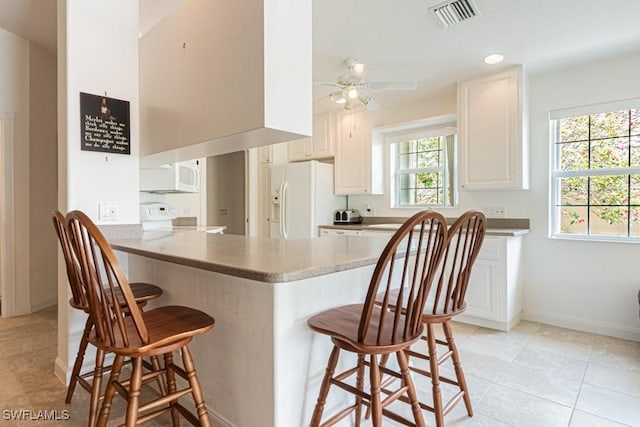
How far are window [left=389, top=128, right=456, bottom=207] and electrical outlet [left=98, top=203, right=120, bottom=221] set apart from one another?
3.31 metres

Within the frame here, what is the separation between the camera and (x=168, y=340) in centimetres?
129

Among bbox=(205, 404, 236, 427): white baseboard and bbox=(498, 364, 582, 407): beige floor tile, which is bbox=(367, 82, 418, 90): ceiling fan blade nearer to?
bbox=(498, 364, 582, 407): beige floor tile

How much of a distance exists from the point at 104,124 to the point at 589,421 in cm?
323

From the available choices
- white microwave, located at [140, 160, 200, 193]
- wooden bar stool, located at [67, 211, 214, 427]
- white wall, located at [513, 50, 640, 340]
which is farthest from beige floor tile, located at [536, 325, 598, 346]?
white microwave, located at [140, 160, 200, 193]

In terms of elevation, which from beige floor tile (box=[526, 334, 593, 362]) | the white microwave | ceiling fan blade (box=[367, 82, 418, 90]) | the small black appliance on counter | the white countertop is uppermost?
ceiling fan blade (box=[367, 82, 418, 90])

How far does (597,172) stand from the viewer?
326 cm

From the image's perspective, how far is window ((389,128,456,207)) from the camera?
420cm

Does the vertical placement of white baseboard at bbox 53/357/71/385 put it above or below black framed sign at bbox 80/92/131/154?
Answer: below

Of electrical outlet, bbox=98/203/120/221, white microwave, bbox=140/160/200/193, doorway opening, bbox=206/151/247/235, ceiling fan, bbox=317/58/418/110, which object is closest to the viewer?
electrical outlet, bbox=98/203/120/221

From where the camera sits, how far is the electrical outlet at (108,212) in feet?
7.28

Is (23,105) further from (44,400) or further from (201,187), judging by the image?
(44,400)

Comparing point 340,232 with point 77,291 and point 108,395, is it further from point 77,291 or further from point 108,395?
point 108,395

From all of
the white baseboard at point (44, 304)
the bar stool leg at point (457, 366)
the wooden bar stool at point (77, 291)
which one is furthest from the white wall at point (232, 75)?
the white baseboard at point (44, 304)

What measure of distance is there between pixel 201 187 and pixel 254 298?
12.0ft
